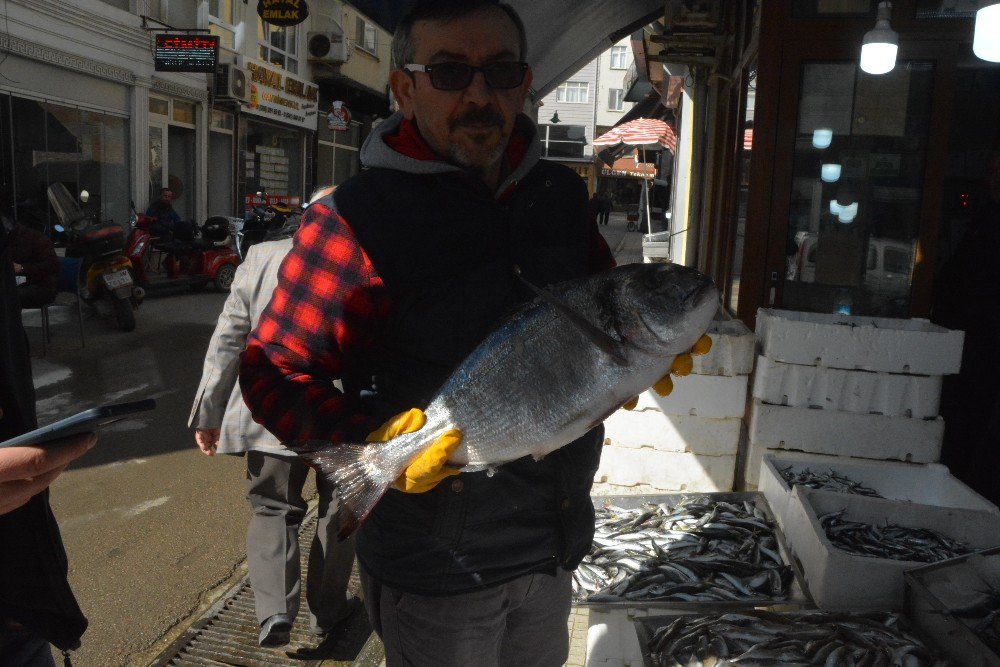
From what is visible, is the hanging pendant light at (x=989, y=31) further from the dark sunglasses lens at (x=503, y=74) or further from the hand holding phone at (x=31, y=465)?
the hand holding phone at (x=31, y=465)

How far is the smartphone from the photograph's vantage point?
1379 mm

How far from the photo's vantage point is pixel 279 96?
67.8 feet

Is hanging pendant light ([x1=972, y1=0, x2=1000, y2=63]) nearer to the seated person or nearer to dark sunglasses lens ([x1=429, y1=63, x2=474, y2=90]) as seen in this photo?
dark sunglasses lens ([x1=429, y1=63, x2=474, y2=90])

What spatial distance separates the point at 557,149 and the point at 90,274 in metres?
48.5

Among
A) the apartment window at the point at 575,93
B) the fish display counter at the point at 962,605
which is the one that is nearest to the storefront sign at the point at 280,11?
the fish display counter at the point at 962,605

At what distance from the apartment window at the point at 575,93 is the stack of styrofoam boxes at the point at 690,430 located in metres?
54.6

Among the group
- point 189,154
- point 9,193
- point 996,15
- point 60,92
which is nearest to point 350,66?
point 189,154

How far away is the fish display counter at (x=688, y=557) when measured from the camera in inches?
125

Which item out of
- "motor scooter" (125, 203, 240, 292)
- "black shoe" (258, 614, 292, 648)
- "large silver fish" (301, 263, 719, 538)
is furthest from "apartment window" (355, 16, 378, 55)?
"large silver fish" (301, 263, 719, 538)

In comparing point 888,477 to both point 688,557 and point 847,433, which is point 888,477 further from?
point 688,557

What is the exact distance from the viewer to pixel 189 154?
59.2ft

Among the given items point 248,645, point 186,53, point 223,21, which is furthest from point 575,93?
point 248,645

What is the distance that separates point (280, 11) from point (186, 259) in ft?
14.9

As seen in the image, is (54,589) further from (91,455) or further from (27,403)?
(91,455)
